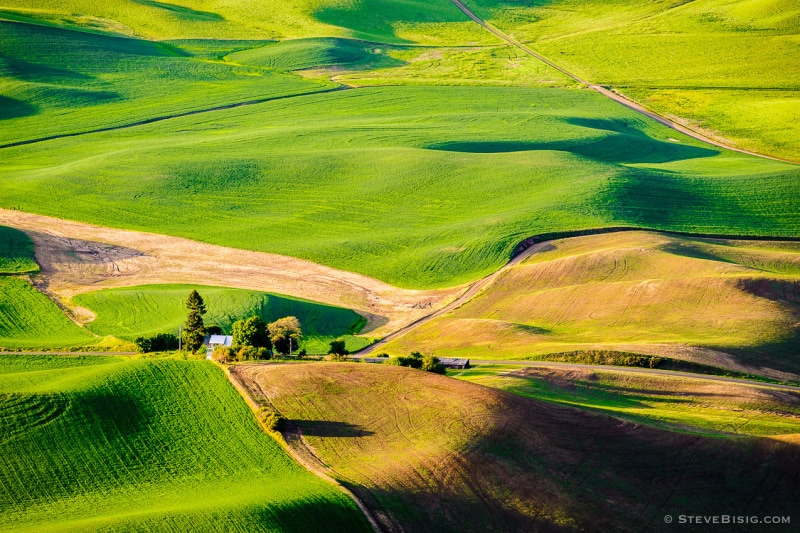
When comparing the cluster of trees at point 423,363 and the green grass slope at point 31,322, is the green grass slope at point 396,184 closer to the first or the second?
the green grass slope at point 31,322

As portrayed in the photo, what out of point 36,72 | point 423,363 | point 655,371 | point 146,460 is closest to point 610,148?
point 655,371

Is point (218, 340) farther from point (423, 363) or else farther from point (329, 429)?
point (329, 429)

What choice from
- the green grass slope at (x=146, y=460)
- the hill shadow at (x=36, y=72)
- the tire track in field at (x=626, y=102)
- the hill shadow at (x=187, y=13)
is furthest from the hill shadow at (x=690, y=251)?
the hill shadow at (x=187, y=13)

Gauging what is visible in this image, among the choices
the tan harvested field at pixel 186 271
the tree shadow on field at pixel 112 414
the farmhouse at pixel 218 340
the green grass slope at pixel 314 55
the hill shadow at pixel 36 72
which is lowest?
the tan harvested field at pixel 186 271

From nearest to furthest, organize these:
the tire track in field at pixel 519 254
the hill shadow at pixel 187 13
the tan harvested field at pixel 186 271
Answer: the tire track in field at pixel 519 254 < the tan harvested field at pixel 186 271 < the hill shadow at pixel 187 13

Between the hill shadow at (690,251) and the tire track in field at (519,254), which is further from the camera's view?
the hill shadow at (690,251)
